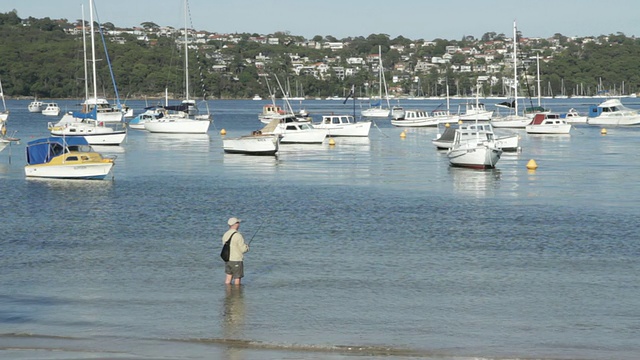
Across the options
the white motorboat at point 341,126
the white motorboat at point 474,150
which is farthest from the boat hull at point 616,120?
the white motorboat at point 474,150

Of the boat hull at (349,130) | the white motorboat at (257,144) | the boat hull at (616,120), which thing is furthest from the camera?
the boat hull at (616,120)

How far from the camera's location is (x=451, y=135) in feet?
249

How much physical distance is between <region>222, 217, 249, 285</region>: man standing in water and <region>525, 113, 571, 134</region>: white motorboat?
79615 millimetres

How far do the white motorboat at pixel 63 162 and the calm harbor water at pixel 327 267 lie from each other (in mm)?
709

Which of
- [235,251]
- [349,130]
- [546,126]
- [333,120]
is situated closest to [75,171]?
[235,251]

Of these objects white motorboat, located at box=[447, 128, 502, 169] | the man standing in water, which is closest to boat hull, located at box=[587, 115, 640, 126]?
white motorboat, located at box=[447, 128, 502, 169]

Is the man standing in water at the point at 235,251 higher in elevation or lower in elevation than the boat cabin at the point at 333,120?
lower

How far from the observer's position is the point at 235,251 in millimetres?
23812

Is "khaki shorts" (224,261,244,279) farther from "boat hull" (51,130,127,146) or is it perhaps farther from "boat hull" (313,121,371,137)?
"boat hull" (313,121,371,137)

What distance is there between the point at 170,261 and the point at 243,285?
4.54 metres

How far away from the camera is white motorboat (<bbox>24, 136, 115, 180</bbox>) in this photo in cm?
5200

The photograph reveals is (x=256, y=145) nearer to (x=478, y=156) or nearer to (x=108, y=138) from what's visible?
(x=108, y=138)

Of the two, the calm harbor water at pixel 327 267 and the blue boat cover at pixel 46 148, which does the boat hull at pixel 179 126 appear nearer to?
the calm harbor water at pixel 327 267

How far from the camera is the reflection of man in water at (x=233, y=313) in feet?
67.0
